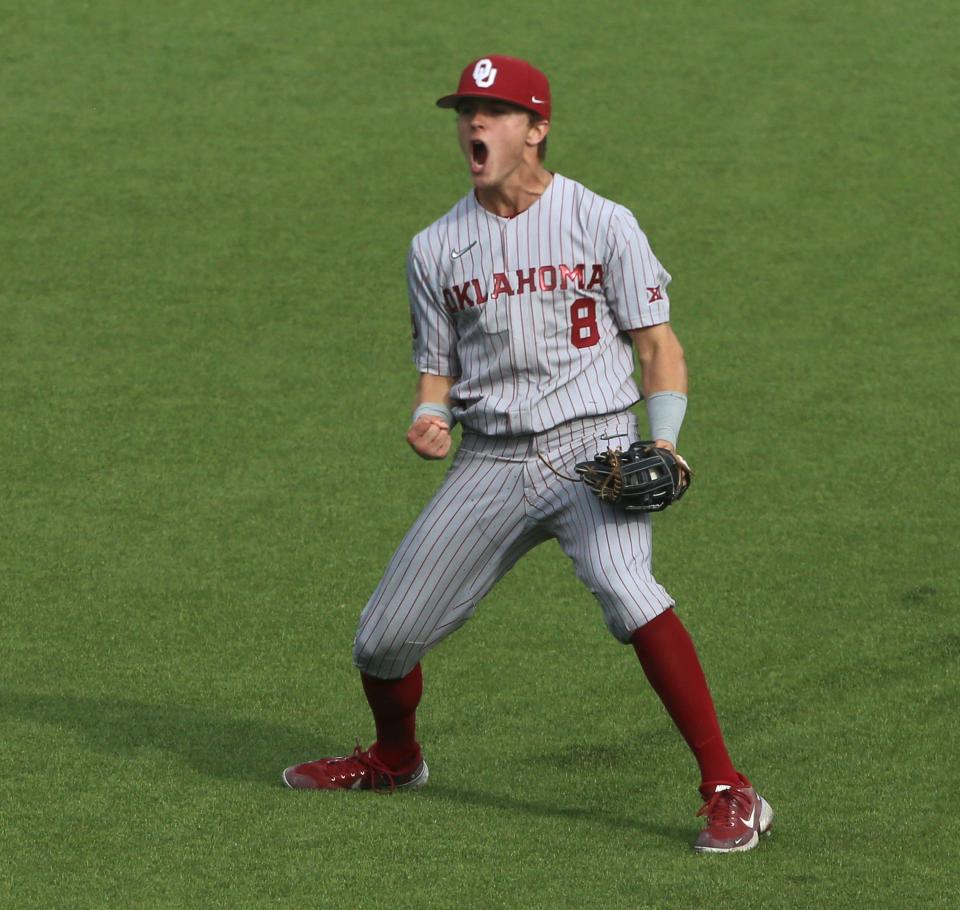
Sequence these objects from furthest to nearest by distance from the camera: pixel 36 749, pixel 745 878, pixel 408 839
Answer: pixel 36 749 → pixel 408 839 → pixel 745 878

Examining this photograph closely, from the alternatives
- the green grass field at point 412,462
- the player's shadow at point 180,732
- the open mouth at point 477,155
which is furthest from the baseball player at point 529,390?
the player's shadow at point 180,732

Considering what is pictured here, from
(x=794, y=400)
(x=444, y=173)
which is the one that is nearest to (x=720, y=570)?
(x=794, y=400)

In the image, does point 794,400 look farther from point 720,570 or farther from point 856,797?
point 856,797

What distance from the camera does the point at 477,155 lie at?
414cm

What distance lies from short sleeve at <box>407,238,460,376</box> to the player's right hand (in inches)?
8.3

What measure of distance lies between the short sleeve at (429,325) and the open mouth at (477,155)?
0.86ft

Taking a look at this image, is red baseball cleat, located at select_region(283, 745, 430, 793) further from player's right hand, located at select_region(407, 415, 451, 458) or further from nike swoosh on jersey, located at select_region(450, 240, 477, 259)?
nike swoosh on jersey, located at select_region(450, 240, 477, 259)

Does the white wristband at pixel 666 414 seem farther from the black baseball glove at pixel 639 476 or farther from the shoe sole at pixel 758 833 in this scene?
the shoe sole at pixel 758 833

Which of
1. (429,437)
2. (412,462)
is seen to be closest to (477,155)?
(429,437)

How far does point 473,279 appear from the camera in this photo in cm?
418

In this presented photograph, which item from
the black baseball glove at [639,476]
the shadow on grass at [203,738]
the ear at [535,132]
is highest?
the ear at [535,132]

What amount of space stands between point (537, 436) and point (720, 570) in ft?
6.98

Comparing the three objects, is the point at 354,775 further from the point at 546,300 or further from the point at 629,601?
the point at 546,300

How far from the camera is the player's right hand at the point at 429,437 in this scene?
13.6ft
